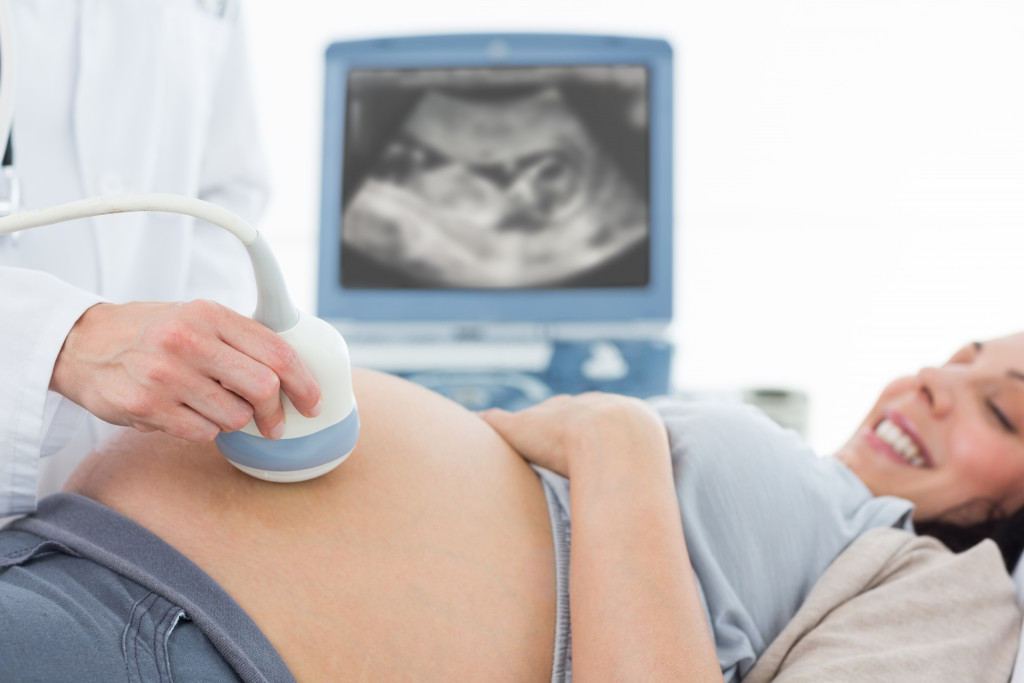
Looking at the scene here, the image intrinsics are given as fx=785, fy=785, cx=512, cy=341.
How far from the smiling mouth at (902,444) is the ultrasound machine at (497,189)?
1.86 ft

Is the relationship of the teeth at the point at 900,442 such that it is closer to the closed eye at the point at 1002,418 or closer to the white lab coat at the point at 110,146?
the closed eye at the point at 1002,418

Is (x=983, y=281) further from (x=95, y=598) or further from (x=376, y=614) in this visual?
(x=95, y=598)

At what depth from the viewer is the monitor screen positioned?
1560mm

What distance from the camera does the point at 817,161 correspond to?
2.68 meters

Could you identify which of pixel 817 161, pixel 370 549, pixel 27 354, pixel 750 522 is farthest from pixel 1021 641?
pixel 817 161

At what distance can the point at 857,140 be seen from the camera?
2.64 metres

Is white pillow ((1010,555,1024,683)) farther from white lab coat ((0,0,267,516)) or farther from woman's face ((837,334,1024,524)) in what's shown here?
white lab coat ((0,0,267,516))

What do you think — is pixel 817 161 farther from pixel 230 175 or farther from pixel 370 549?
pixel 370 549

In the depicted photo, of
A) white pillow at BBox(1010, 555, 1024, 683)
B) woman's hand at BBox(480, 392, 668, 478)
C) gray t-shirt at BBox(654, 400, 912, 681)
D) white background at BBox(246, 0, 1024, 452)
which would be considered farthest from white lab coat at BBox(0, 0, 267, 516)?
white background at BBox(246, 0, 1024, 452)

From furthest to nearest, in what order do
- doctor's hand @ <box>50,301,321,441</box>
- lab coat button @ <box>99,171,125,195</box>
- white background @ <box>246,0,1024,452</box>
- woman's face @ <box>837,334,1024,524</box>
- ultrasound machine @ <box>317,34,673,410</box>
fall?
white background @ <box>246,0,1024,452</box>, ultrasound machine @ <box>317,34,673,410</box>, woman's face @ <box>837,334,1024,524</box>, lab coat button @ <box>99,171,125,195</box>, doctor's hand @ <box>50,301,321,441</box>

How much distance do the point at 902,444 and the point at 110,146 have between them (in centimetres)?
102

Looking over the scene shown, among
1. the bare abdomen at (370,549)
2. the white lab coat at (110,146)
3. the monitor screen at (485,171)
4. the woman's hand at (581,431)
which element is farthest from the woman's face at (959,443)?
the white lab coat at (110,146)

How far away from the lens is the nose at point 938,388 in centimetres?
98

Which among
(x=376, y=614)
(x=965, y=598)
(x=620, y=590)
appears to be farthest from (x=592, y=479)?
(x=965, y=598)
